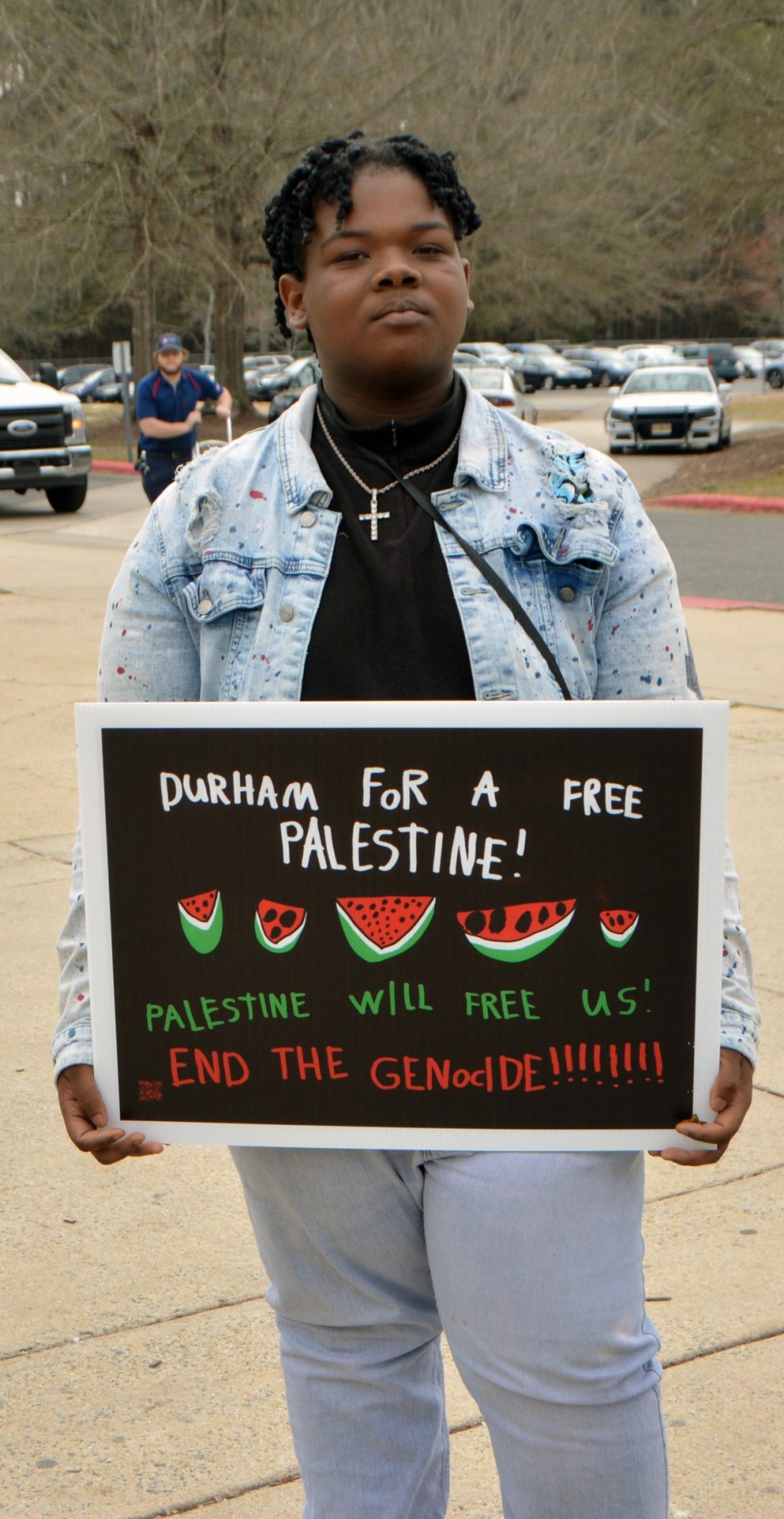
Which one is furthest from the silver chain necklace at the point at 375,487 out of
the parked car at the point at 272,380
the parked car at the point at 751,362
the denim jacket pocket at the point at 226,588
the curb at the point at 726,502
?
the parked car at the point at 751,362

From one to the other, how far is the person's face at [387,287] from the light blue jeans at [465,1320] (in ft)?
2.90

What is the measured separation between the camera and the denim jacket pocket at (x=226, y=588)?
1.92 m

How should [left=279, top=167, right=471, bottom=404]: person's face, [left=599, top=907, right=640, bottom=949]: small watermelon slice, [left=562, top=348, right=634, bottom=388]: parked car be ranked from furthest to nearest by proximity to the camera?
[left=562, top=348, right=634, bottom=388]: parked car → [left=279, top=167, right=471, bottom=404]: person's face → [left=599, top=907, right=640, bottom=949]: small watermelon slice

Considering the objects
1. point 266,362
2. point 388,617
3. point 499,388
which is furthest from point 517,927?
point 266,362

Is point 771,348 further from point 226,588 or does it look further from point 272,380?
point 226,588

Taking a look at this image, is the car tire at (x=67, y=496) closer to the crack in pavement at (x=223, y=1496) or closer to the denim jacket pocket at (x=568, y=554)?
the crack in pavement at (x=223, y=1496)

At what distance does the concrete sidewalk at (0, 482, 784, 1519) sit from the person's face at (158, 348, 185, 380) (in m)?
9.48

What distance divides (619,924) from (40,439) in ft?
60.4

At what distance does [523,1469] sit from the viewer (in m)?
1.71

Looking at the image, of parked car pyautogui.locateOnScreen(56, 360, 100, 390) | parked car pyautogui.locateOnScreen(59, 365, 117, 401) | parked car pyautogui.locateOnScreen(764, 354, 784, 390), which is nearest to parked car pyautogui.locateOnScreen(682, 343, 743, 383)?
parked car pyautogui.locateOnScreen(764, 354, 784, 390)

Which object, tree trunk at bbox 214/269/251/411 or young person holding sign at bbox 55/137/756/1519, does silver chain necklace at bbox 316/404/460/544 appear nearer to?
young person holding sign at bbox 55/137/756/1519

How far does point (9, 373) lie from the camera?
792 inches

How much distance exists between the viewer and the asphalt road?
522 inches

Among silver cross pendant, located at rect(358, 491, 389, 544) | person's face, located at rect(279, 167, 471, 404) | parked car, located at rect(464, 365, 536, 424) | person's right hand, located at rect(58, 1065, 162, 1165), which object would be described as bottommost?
parked car, located at rect(464, 365, 536, 424)
